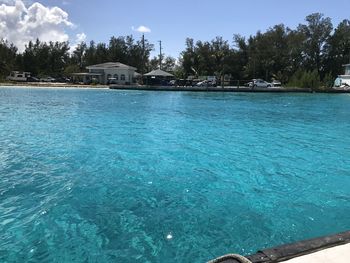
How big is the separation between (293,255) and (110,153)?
909 cm

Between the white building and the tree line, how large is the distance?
11418 millimetres

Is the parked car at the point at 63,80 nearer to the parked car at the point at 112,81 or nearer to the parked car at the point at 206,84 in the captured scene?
the parked car at the point at 112,81

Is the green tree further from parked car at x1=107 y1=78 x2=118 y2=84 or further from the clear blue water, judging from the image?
the clear blue water

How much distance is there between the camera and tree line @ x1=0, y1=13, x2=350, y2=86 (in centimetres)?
7138

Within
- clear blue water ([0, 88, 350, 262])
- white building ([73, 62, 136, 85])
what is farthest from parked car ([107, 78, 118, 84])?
clear blue water ([0, 88, 350, 262])

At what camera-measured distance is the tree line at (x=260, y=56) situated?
71.4 meters

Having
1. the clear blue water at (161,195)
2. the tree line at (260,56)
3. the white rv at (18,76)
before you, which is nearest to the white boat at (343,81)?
the tree line at (260,56)

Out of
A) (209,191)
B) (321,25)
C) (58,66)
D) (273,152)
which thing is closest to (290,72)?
(321,25)

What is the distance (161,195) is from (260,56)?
225 feet

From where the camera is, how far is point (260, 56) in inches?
2854

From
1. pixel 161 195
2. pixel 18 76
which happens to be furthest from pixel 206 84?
pixel 161 195

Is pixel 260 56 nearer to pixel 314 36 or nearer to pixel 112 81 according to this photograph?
pixel 314 36

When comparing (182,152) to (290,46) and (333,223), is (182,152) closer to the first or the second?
(333,223)

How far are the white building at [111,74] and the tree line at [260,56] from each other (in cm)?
1142
